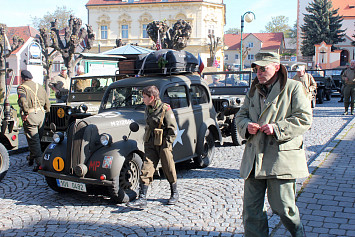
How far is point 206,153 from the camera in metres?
7.65

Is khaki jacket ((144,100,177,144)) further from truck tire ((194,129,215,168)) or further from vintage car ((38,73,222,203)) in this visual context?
truck tire ((194,129,215,168))

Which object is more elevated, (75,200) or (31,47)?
(31,47)

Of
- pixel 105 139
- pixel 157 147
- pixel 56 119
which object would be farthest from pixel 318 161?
pixel 56 119

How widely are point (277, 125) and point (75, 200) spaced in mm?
3527

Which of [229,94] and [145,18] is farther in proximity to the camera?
[145,18]

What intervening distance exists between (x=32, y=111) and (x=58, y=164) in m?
2.21

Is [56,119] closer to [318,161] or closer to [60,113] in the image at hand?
[60,113]

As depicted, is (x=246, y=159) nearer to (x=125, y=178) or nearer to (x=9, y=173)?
(x=125, y=178)

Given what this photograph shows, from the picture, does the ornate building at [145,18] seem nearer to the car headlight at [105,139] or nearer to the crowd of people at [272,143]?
the car headlight at [105,139]

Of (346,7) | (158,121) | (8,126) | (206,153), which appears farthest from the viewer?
(346,7)

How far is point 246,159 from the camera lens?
11.4 ft

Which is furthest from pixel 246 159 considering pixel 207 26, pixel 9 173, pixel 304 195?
pixel 207 26

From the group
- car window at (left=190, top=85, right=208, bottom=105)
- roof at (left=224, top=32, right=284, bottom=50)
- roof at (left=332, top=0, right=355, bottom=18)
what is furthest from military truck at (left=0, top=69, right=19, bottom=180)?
roof at (left=224, top=32, right=284, bottom=50)

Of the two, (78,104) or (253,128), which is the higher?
(253,128)
